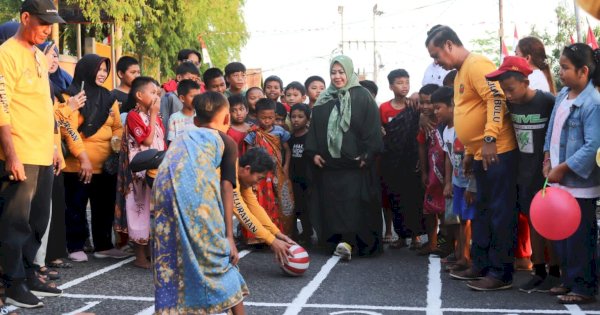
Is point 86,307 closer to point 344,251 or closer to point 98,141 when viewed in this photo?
point 98,141

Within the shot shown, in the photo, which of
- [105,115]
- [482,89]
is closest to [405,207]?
[482,89]

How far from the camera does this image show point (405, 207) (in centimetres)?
945

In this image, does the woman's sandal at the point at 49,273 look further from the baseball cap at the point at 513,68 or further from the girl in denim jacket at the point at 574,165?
the girl in denim jacket at the point at 574,165

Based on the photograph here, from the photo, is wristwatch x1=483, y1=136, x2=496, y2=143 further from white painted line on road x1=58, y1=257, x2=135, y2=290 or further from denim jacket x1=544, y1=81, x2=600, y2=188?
white painted line on road x1=58, y1=257, x2=135, y2=290

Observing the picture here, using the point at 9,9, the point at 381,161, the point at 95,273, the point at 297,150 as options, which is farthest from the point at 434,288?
the point at 9,9

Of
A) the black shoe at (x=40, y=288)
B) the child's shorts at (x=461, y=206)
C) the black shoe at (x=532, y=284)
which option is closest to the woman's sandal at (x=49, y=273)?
the black shoe at (x=40, y=288)

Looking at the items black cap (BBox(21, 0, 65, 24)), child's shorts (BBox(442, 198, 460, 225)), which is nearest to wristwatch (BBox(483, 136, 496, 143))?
child's shorts (BBox(442, 198, 460, 225))

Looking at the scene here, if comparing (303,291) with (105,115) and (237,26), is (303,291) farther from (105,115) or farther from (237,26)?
(237,26)

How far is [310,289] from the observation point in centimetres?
701

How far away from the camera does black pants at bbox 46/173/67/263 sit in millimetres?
7786

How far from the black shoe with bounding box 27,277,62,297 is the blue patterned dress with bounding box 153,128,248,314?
6.37 ft

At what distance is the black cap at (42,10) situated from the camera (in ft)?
20.1

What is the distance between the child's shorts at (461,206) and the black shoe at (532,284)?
0.80 m

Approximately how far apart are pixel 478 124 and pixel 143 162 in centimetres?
279
